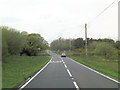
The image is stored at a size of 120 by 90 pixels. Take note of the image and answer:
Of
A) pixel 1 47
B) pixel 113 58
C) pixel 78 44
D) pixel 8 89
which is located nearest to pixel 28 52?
pixel 113 58

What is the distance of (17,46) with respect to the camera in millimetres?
33312

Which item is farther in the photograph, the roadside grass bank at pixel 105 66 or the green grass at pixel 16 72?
the roadside grass bank at pixel 105 66

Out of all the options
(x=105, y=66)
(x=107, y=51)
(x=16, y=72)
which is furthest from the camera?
(x=107, y=51)

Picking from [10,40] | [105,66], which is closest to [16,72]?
[105,66]

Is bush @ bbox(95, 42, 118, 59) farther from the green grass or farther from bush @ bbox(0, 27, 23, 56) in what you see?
the green grass

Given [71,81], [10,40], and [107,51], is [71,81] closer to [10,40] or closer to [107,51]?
[10,40]

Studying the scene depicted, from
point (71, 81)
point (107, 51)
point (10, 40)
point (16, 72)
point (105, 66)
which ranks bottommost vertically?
point (105, 66)

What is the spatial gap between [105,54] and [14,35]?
3197 centimetres

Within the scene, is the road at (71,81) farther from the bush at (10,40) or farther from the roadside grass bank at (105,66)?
the bush at (10,40)

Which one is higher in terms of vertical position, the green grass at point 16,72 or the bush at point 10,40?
the bush at point 10,40

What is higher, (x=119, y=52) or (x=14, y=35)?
(x=14, y=35)

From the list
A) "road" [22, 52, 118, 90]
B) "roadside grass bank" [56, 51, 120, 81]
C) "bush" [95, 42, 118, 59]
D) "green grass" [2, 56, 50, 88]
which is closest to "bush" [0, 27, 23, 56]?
"green grass" [2, 56, 50, 88]

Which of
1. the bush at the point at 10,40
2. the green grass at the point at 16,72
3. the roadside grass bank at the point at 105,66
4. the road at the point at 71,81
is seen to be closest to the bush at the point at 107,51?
the roadside grass bank at the point at 105,66

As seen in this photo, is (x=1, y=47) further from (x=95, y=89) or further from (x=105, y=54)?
(x=105, y=54)
